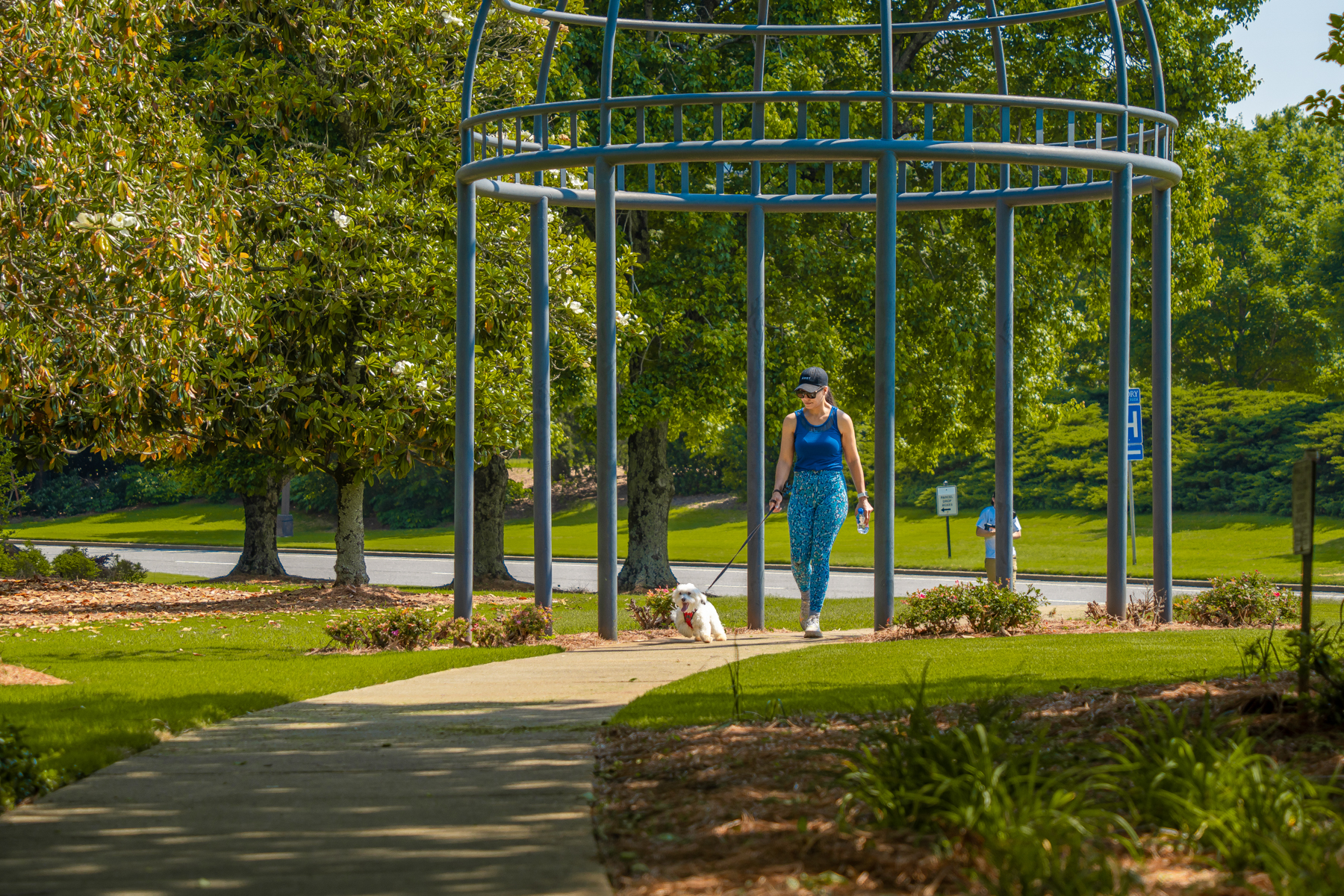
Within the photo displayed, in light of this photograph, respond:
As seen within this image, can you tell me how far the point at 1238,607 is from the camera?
37.7 feet

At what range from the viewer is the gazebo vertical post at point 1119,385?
1088 centimetres

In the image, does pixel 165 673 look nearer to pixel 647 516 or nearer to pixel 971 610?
pixel 971 610

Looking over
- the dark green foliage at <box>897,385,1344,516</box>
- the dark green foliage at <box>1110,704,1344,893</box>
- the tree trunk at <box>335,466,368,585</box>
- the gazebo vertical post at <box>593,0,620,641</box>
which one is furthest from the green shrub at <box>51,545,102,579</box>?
the dark green foliage at <box>897,385,1344,516</box>

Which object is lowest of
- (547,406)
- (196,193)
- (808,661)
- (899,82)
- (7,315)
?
(808,661)

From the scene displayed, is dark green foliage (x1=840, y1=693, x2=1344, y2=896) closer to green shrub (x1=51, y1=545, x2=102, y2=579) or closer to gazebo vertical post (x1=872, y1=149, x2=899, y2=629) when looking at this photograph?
gazebo vertical post (x1=872, y1=149, x2=899, y2=629)

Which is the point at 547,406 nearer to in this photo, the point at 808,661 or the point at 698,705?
the point at 808,661

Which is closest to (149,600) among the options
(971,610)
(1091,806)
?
(971,610)

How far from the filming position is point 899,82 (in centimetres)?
2042

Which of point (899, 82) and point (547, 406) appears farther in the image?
point (899, 82)

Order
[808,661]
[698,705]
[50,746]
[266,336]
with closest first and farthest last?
[50,746], [698,705], [808,661], [266,336]

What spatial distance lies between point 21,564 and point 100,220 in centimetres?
1230

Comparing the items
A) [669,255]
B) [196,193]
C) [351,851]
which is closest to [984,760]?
[351,851]

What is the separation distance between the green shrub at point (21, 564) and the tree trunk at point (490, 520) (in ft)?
21.5

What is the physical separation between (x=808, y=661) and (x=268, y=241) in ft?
32.0
